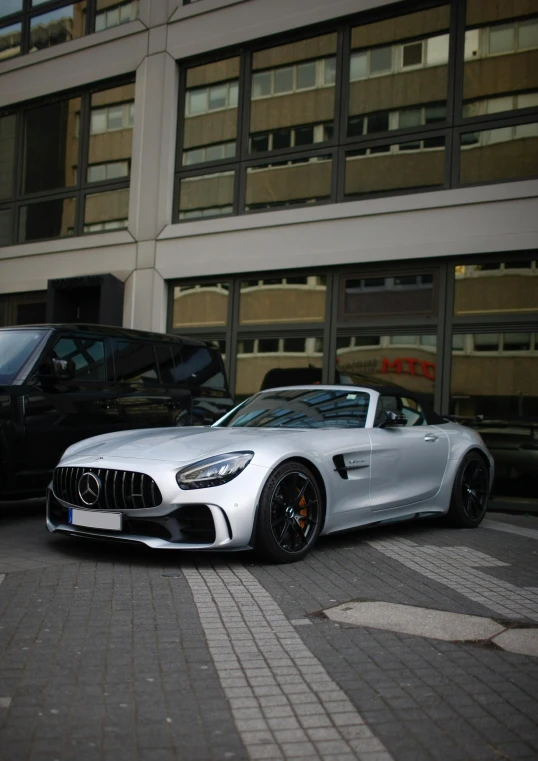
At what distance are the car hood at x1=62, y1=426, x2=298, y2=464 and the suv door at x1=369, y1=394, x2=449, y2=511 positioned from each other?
0.82m

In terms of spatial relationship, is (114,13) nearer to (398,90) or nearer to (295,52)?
(295,52)

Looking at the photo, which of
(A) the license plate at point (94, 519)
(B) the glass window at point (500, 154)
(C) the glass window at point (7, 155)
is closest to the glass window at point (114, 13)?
(C) the glass window at point (7, 155)

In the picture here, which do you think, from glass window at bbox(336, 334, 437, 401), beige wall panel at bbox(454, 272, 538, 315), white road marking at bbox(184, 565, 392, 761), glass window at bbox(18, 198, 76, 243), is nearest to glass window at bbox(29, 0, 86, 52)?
glass window at bbox(18, 198, 76, 243)

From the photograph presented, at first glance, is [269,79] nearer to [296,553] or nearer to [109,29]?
[109,29]

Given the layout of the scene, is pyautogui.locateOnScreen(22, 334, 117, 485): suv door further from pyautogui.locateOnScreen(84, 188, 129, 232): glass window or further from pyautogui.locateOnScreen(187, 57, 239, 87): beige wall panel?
A: pyautogui.locateOnScreen(187, 57, 239, 87): beige wall panel

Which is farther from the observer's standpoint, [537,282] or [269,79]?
[269,79]

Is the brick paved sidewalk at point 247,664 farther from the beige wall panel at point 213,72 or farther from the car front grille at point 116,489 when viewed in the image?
the beige wall panel at point 213,72

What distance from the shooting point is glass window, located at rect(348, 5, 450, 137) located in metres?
12.9

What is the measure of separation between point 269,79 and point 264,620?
38.1ft

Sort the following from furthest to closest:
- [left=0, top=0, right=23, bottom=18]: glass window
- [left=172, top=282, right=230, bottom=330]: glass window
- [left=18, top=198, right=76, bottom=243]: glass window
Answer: [left=0, top=0, right=23, bottom=18]: glass window
[left=18, top=198, right=76, bottom=243]: glass window
[left=172, top=282, right=230, bottom=330]: glass window

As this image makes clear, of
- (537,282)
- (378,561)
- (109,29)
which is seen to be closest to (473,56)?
(537,282)

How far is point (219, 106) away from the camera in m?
15.3

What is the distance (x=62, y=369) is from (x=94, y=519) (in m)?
2.37

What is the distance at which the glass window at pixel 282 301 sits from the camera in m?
13.8
